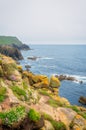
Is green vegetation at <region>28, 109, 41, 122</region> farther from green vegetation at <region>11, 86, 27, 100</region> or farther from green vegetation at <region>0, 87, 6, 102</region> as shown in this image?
green vegetation at <region>11, 86, 27, 100</region>

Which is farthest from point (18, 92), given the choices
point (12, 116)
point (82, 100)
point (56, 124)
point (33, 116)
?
point (82, 100)

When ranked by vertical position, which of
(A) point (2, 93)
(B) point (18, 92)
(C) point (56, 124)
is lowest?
(C) point (56, 124)

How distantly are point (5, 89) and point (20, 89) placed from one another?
2.97 m

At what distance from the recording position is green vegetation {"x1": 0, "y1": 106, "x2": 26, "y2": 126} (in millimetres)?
17906

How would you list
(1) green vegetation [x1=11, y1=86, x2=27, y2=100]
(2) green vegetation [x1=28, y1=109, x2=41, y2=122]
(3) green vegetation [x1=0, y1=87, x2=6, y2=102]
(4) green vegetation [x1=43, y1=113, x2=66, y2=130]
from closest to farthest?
(2) green vegetation [x1=28, y1=109, x2=41, y2=122]
(3) green vegetation [x1=0, y1=87, x2=6, y2=102]
(4) green vegetation [x1=43, y1=113, x2=66, y2=130]
(1) green vegetation [x1=11, y1=86, x2=27, y2=100]

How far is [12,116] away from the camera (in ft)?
59.1

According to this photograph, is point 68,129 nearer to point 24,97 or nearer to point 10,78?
point 24,97

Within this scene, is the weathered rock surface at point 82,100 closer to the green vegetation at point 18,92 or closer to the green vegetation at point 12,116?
the green vegetation at point 18,92

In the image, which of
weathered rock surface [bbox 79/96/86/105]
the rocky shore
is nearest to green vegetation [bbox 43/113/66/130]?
the rocky shore

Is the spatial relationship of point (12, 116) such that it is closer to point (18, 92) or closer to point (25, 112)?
point (25, 112)

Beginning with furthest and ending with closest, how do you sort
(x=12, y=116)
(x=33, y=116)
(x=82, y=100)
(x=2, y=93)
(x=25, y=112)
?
(x=82, y=100), (x=2, y=93), (x=25, y=112), (x=33, y=116), (x=12, y=116)

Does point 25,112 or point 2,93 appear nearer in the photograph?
point 25,112

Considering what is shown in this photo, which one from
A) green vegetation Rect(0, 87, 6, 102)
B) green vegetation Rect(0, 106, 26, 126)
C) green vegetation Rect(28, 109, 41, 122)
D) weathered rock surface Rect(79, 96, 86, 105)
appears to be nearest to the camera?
green vegetation Rect(0, 106, 26, 126)

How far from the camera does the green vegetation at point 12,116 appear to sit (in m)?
17.9
